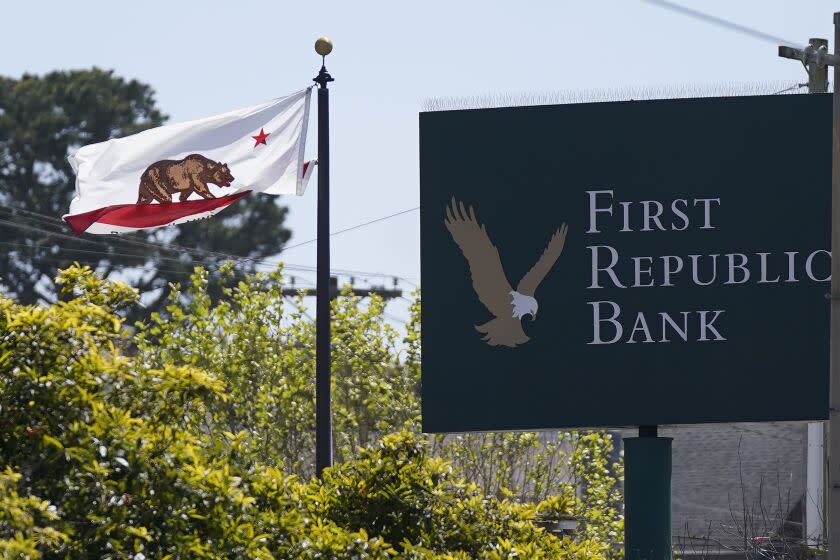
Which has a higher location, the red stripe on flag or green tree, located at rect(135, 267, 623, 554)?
the red stripe on flag

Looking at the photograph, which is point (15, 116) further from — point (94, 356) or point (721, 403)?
point (94, 356)

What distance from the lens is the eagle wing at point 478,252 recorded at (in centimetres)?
1496

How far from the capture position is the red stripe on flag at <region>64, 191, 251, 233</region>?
52.2 ft

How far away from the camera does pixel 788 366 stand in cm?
1483

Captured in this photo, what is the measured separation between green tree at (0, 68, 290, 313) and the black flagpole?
36.0 metres

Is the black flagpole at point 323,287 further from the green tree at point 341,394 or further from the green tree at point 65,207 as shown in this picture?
the green tree at point 65,207

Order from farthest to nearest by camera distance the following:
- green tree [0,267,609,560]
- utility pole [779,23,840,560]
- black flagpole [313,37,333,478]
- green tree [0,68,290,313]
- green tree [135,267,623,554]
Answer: green tree [0,68,290,313], green tree [135,267,623,554], black flagpole [313,37,333,478], utility pole [779,23,840,560], green tree [0,267,609,560]

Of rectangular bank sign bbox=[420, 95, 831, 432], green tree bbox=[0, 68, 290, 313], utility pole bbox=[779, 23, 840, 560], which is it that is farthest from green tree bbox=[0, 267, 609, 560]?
green tree bbox=[0, 68, 290, 313]

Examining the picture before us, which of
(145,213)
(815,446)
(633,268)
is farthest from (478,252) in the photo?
(815,446)

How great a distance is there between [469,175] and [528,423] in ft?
8.48

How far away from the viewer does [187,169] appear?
52.7 feet

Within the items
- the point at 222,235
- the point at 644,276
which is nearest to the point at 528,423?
the point at 644,276

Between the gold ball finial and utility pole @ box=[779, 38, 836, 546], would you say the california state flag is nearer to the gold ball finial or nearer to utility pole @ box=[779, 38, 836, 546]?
the gold ball finial

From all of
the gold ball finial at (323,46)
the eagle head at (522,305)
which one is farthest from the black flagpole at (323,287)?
the eagle head at (522,305)
